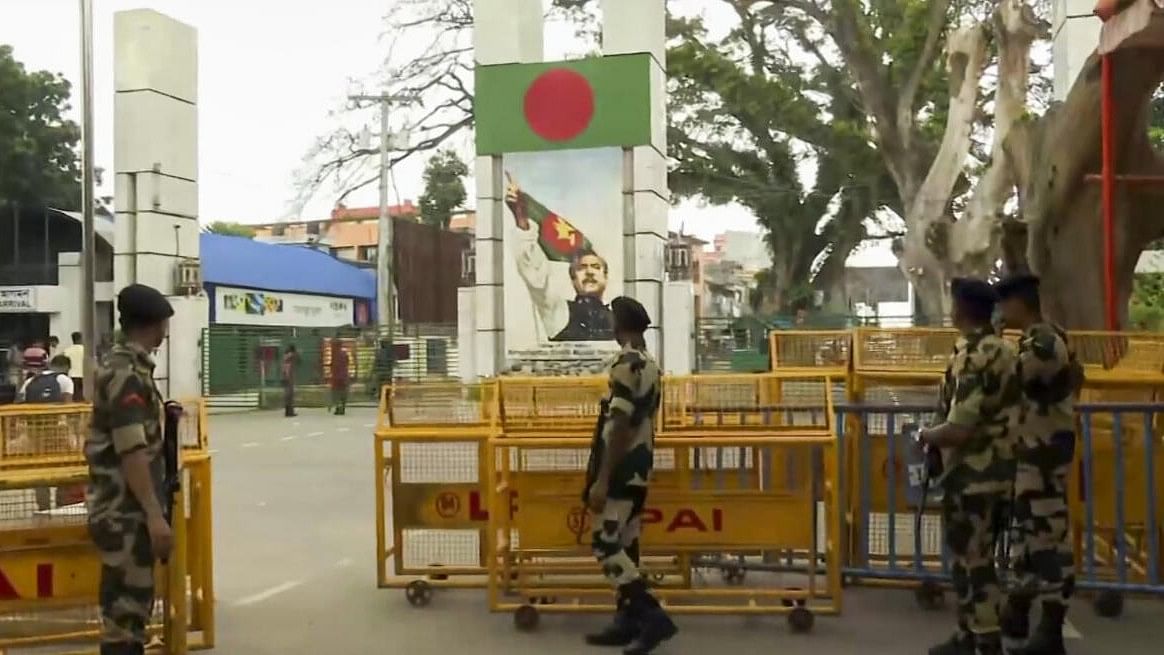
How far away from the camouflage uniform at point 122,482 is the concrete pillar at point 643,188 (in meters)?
12.5

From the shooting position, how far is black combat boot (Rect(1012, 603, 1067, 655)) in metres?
5.32

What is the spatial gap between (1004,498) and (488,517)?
264cm

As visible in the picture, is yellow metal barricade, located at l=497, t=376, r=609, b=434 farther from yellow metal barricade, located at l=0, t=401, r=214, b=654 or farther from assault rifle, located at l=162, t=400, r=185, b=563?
assault rifle, located at l=162, t=400, r=185, b=563

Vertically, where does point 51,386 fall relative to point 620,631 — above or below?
above

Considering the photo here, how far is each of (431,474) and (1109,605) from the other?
12.4 ft

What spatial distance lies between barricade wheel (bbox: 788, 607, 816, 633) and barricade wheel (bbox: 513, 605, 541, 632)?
1308 millimetres

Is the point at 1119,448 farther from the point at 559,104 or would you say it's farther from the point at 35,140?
the point at 35,140

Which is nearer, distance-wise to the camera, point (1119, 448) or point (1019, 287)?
point (1019, 287)

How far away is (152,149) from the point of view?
66.3 feet

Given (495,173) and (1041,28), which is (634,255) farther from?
(1041,28)

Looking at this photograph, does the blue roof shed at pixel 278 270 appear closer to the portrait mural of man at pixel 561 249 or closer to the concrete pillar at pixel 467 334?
the concrete pillar at pixel 467 334

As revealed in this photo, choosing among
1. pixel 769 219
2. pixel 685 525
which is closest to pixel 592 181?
pixel 685 525

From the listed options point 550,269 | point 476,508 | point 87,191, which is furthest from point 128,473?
point 550,269

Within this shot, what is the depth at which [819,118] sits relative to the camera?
2902cm
